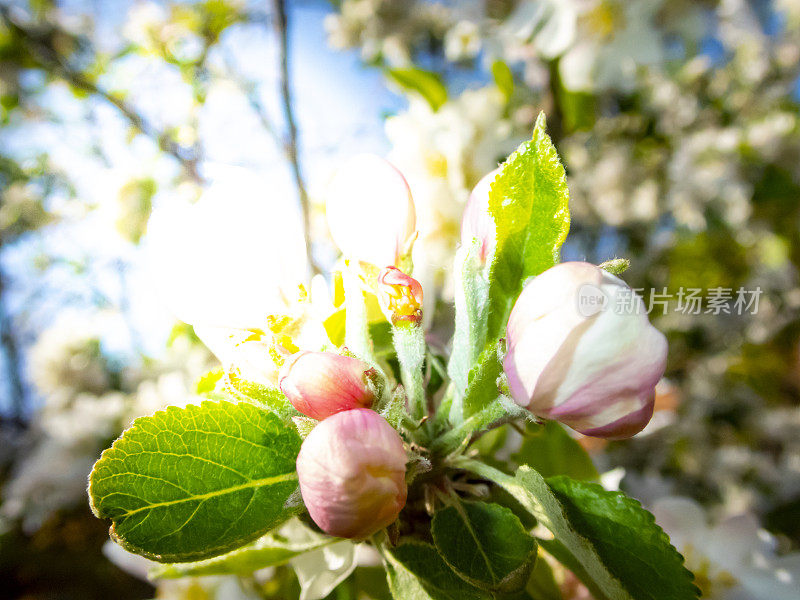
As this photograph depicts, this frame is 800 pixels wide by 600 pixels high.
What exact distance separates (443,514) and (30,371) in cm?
230

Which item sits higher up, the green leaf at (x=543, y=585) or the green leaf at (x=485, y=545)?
the green leaf at (x=485, y=545)

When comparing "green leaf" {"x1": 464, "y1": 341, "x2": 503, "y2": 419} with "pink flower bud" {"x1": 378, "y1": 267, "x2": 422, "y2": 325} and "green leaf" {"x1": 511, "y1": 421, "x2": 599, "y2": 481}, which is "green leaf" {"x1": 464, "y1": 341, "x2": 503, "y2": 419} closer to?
"pink flower bud" {"x1": 378, "y1": 267, "x2": 422, "y2": 325}

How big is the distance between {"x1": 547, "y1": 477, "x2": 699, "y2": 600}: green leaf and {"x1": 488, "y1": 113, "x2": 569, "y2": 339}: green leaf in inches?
5.5

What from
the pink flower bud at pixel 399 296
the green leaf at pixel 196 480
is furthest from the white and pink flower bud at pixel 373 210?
the green leaf at pixel 196 480

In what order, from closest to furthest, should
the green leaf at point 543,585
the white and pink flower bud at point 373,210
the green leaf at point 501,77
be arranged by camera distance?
the white and pink flower bud at point 373,210
the green leaf at point 543,585
the green leaf at point 501,77

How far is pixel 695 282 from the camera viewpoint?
8.50 feet

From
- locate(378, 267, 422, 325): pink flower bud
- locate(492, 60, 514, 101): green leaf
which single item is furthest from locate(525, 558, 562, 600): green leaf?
locate(492, 60, 514, 101): green leaf

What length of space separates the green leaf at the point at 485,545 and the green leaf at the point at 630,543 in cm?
4

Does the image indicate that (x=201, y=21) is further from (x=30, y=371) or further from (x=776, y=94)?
(x=776, y=94)

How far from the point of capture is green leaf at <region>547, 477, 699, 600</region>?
0.95 ft

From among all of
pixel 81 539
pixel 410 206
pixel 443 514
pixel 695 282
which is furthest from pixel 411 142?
pixel 695 282

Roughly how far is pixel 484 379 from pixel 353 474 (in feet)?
0.35

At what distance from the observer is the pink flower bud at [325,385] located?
0.99 feet

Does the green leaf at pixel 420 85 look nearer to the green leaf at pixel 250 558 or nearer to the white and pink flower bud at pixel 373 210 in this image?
the white and pink flower bud at pixel 373 210
